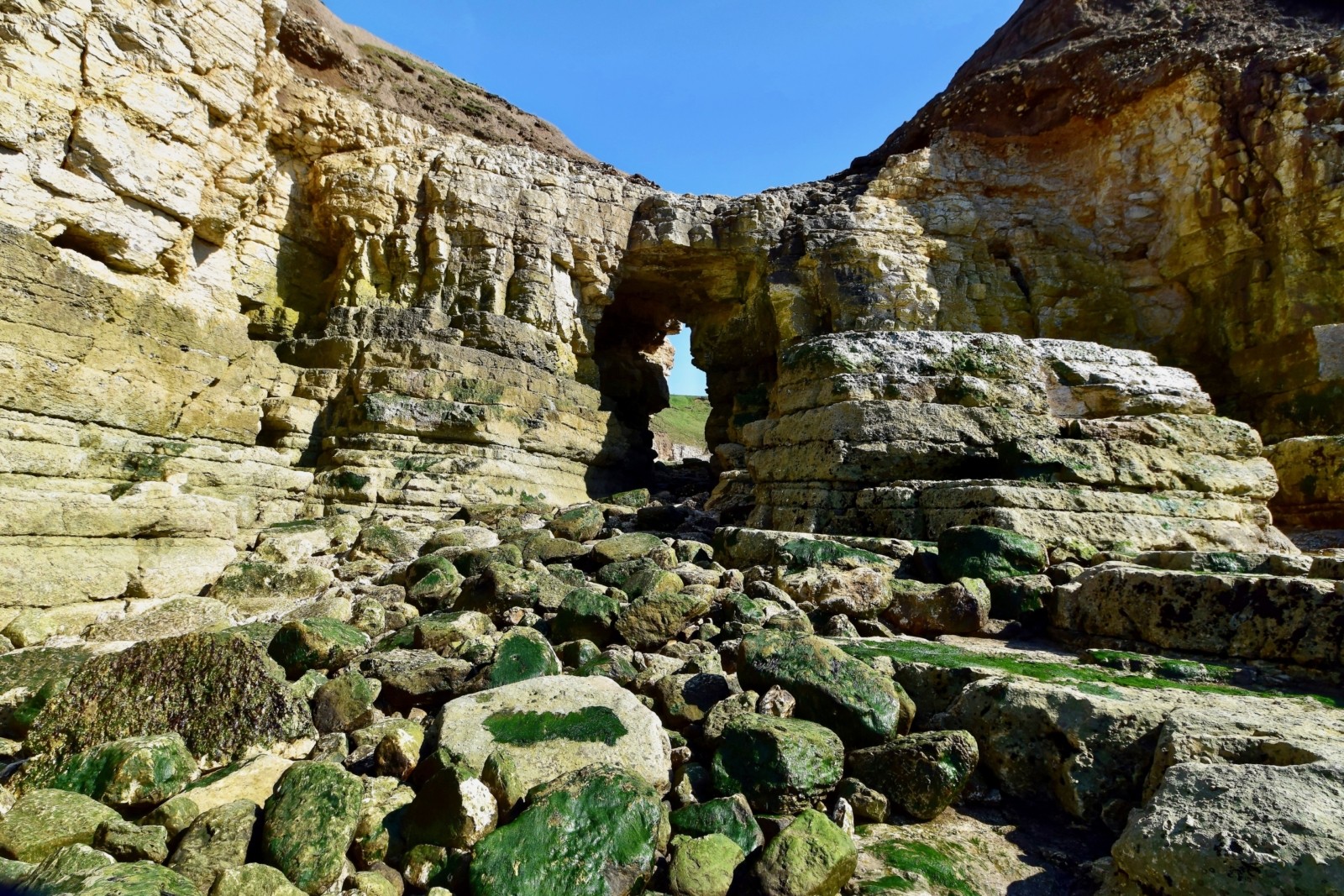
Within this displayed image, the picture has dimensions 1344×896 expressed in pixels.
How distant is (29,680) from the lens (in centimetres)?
399

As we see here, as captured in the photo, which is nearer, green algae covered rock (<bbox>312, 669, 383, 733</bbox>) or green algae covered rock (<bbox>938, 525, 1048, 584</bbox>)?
green algae covered rock (<bbox>312, 669, 383, 733</bbox>)

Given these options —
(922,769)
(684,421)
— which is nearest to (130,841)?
(922,769)

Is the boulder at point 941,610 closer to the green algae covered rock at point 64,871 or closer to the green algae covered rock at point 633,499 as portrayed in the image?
the green algae covered rock at point 64,871

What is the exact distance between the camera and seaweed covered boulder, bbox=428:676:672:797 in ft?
8.80

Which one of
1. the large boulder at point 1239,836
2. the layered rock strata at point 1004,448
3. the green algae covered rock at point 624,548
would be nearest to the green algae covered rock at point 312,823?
the large boulder at point 1239,836

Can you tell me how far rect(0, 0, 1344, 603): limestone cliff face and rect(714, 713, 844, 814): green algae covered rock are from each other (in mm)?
5520

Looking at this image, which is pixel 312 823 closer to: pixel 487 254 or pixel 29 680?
pixel 29 680

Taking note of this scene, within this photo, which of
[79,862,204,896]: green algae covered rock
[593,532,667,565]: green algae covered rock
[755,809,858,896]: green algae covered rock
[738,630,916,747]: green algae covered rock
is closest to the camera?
[79,862,204,896]: green algae covered rock

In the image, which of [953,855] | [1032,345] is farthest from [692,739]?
[1032,345]

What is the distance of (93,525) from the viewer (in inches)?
228

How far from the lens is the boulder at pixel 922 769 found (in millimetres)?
2627

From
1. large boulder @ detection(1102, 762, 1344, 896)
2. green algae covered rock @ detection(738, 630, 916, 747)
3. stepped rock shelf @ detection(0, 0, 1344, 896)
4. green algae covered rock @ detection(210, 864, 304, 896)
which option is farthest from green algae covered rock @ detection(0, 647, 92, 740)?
large boulder @ detection(1102, 762, 1344, 896)

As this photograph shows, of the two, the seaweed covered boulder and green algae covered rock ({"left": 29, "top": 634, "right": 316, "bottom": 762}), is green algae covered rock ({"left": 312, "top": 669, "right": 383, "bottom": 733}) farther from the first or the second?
the seaweed covered boulder

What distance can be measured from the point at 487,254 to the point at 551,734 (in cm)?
1230
